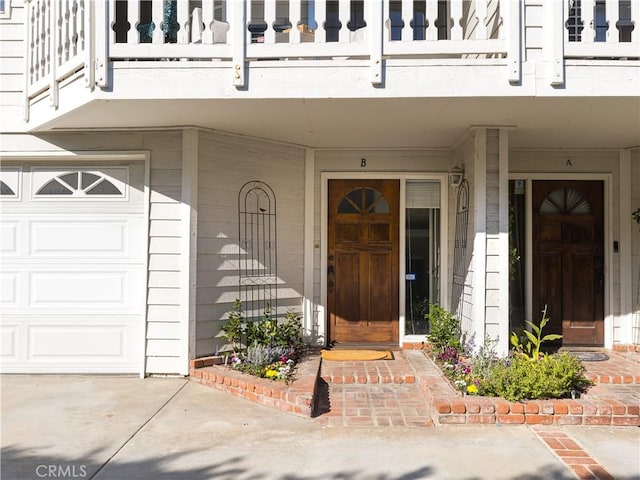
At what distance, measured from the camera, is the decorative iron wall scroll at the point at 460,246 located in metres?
5.47

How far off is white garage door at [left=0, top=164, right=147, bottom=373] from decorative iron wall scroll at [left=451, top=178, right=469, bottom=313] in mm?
3444

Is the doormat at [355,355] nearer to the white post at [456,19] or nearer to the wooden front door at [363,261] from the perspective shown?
the wooden front door at [363,261]

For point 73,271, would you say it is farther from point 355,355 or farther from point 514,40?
point 514,40

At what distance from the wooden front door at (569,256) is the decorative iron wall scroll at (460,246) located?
1069 mm

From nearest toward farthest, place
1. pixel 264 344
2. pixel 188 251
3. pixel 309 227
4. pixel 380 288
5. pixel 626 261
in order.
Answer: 1. pixel 188 251
2. pixel 264 344
3. pixel 626 261
4. pixel 309 227
5. pixel 380 288

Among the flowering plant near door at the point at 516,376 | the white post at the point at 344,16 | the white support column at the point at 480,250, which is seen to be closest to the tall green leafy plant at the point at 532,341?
the flowering plant near door at the point at 516,376

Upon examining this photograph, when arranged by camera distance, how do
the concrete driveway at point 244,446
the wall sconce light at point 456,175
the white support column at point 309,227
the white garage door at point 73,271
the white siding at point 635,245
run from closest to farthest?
the concrete driveway at point 244,446
the white garage door at point 73,271
the wall sconce light at point 456,175
the white siding at point 635,245
the white support column at point 309,227

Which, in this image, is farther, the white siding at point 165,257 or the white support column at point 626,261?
the white support column at point 626,261

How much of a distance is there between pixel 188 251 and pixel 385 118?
236 centimetres

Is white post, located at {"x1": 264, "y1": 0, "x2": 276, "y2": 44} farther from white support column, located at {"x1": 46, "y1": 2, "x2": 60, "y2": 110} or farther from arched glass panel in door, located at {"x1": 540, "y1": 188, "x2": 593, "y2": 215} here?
arched glass panel in door, located at {"x1": 540, "y1": 188, "x2": 593, "y2": 215}

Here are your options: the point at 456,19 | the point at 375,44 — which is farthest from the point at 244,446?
the point at 456,19

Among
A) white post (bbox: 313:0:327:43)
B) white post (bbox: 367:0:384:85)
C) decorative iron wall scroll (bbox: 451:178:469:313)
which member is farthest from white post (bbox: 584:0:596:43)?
white post (bbox: 313:0:327:43)

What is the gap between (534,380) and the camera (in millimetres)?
4145

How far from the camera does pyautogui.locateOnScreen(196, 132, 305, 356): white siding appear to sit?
17.5 feet
